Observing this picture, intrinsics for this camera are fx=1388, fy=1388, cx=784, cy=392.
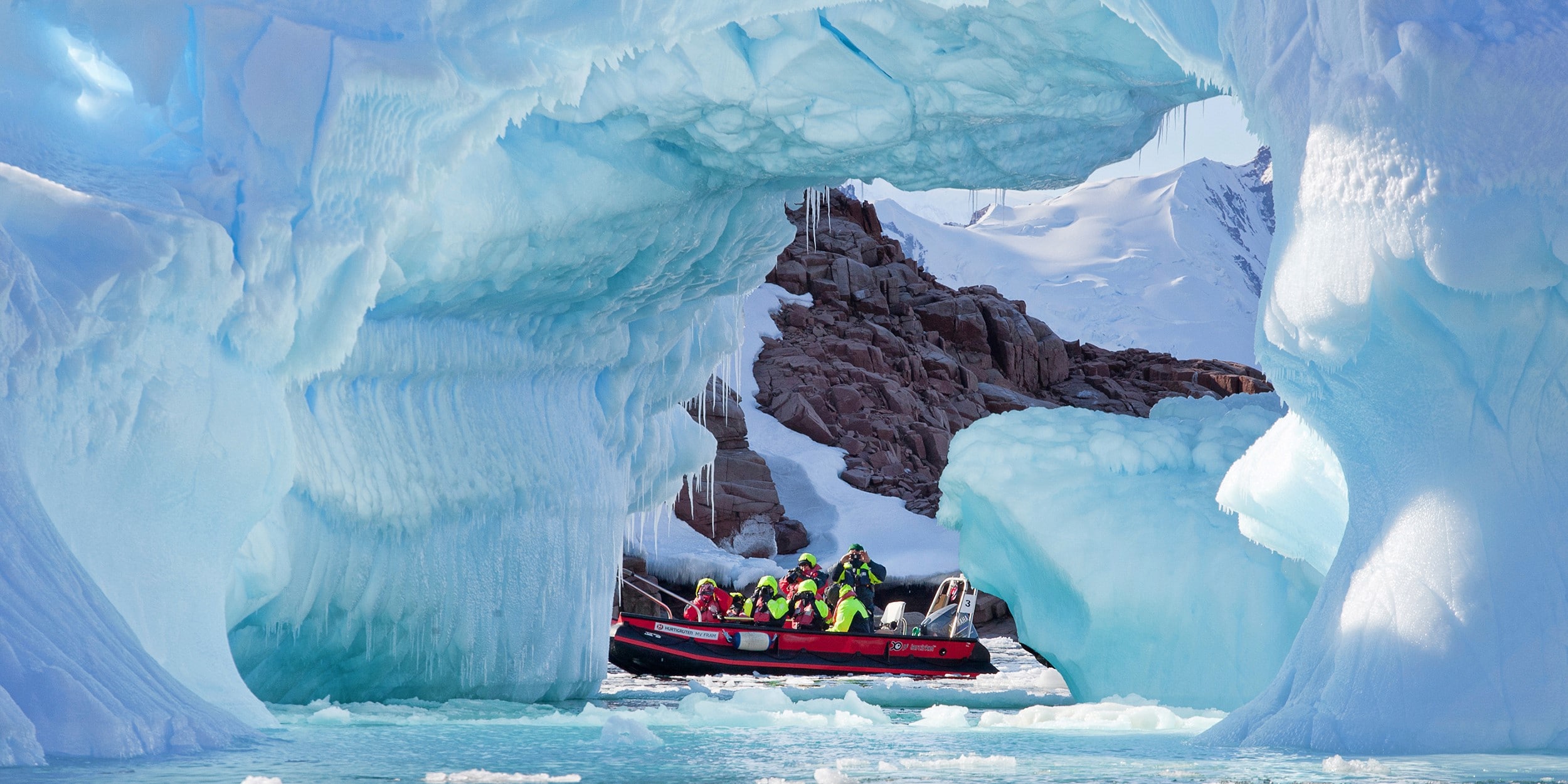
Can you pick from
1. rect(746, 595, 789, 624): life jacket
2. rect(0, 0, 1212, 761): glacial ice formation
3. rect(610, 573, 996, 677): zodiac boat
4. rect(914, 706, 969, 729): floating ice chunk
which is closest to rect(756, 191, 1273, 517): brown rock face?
rect(746, 595, 789, 624): life jacket

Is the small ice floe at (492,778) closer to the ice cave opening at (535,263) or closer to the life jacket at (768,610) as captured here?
the ice cave opening at (535,263)

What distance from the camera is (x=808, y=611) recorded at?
16.4m

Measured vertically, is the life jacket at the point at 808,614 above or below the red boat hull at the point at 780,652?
above

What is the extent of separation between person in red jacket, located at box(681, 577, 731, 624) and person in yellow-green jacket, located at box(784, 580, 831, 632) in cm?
86

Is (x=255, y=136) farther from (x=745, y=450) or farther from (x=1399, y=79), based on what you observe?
(x=745, y=450)

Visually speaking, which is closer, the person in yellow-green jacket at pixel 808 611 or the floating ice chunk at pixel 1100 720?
the floating ice chunk at pixel 1100 720

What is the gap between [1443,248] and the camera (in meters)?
5.35

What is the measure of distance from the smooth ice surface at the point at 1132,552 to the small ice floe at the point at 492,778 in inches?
259

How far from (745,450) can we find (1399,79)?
82.3ft

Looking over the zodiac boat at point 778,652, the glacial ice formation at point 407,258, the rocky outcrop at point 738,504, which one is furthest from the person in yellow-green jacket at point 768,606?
the rocky outcrop at point 738,504

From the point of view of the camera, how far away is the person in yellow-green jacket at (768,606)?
55.5ft

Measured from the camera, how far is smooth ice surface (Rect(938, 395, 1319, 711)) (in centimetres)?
996

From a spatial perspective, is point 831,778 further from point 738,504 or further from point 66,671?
point 738,504

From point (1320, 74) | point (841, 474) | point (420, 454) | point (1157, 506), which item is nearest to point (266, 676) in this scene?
point (420, 454)
